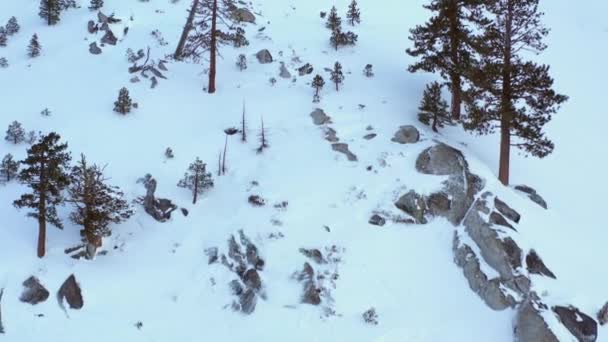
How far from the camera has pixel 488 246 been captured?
15.2 m

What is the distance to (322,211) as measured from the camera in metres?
17.1

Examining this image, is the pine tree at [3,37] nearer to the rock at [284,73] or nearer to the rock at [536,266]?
the rock at [284,73]

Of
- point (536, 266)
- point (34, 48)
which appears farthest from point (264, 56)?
point (536, 266)

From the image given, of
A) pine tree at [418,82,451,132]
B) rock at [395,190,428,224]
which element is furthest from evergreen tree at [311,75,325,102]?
rock at [395,190,428,224]

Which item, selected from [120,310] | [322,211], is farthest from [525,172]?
[120,310]

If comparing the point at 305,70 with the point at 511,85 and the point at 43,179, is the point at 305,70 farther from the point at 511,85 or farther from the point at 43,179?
the point at 43,179

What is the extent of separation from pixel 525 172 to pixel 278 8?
22.9 metres

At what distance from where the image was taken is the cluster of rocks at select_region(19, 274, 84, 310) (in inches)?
555

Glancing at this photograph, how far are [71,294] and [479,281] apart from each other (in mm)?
13768

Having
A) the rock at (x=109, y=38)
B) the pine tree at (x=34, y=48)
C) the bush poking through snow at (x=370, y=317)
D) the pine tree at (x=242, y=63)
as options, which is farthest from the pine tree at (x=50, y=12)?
the bush poking through snow at (x=370, y=317)

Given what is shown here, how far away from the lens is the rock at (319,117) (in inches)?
842

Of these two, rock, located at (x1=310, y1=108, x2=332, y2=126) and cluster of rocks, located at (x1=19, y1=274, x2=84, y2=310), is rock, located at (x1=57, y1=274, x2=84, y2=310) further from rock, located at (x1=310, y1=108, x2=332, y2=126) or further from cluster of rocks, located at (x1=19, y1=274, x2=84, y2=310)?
rock, located at (x1=310, y1=108, x2=332, y2=126)

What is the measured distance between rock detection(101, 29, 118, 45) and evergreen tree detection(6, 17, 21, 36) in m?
7.09

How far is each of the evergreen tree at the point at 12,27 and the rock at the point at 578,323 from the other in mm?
35390
